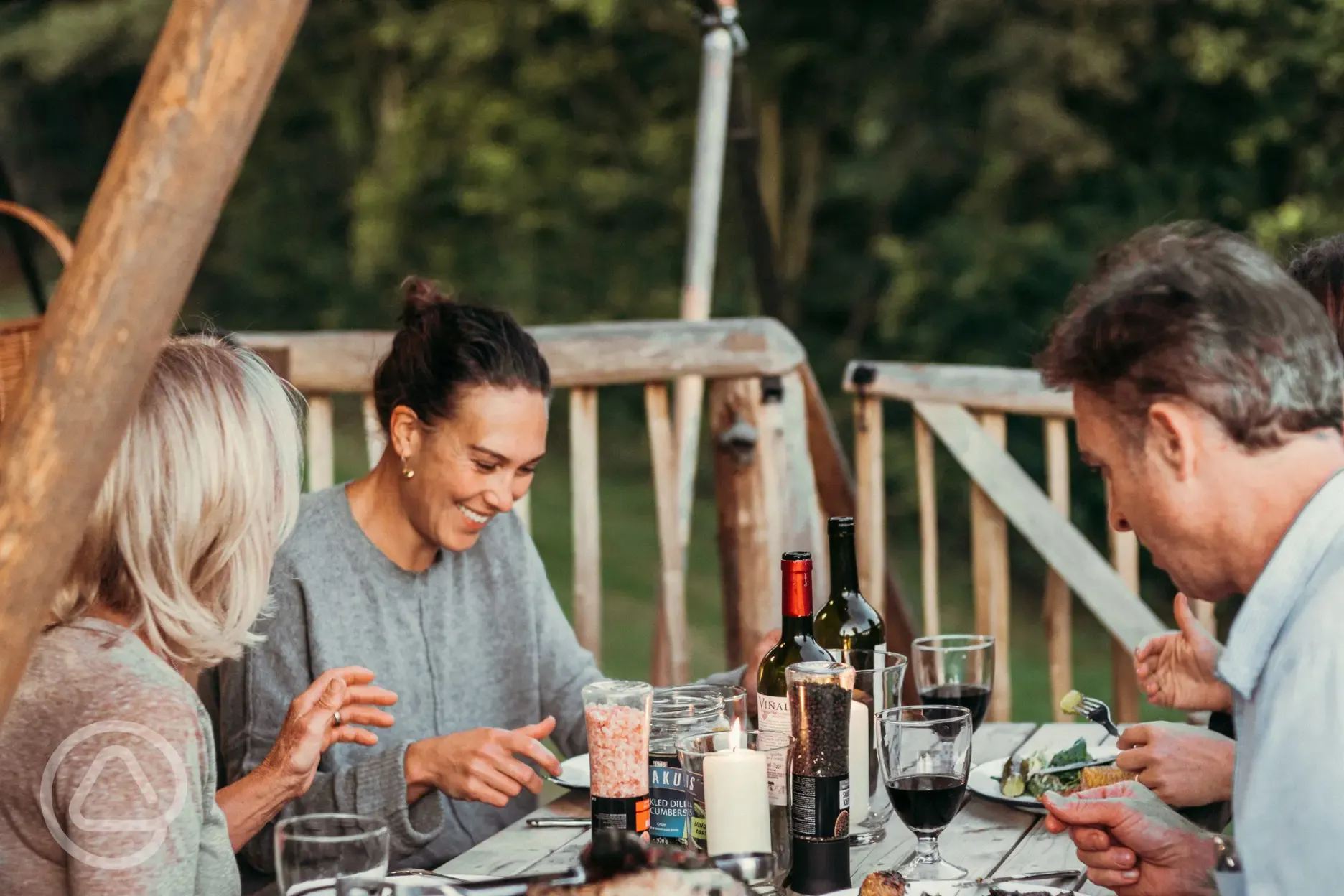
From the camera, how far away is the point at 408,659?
2.22 m

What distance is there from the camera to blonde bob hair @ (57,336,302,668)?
1.36 meters

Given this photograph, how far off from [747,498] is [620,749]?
1.60 m

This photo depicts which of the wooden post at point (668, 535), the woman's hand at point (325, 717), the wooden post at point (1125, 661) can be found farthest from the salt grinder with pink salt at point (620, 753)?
the wooden post at point (1125, 661)

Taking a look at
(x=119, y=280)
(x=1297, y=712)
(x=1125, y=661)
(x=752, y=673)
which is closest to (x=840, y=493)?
(x=1125, y=661)

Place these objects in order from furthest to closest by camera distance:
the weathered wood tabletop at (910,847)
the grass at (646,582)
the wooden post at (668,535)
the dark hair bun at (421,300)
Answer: the grass at (646,582)
the wooden post at (668,535)
the dark hair bun at (421,300)
the weathered wood tabletop at (910,847)

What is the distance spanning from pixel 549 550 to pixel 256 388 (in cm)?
727

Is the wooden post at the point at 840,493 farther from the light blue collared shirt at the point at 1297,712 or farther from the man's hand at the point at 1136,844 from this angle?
the light blue collared shirt at the point at 1297,712

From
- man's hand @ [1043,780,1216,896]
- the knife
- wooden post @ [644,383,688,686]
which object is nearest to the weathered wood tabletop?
the knife

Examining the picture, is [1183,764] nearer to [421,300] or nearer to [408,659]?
[408,659]

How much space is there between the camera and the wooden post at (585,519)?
2893 millimetres

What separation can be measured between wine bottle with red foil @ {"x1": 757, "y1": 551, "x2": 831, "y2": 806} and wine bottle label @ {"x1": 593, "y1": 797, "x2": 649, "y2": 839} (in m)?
0.13

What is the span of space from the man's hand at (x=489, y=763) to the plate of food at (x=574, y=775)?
0.11 feet

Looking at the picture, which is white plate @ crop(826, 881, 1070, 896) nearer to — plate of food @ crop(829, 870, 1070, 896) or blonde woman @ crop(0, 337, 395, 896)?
plate of food @ crop(829, 870, 1070, 896)

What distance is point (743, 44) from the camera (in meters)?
3.51
